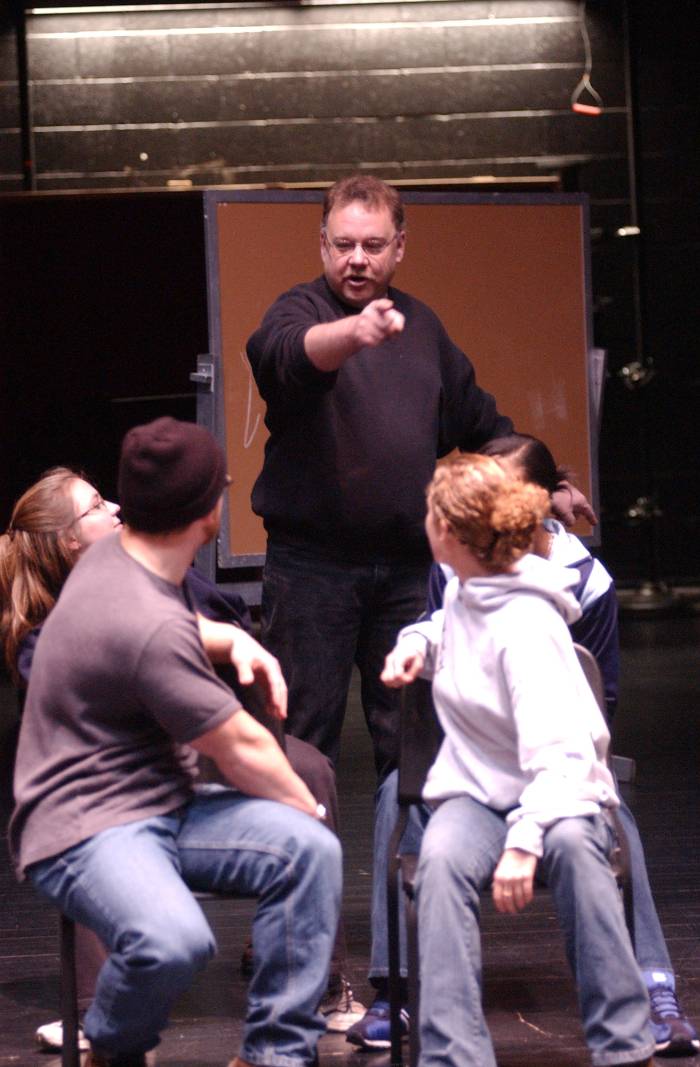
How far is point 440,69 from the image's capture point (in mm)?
8445

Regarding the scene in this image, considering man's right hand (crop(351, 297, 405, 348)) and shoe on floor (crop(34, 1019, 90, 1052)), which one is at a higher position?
man's right hand (crop(351, 297, 405, 348))

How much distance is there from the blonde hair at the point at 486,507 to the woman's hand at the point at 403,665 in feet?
0.66

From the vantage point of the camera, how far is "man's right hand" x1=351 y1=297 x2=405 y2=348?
2568mm

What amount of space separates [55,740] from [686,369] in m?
7.00

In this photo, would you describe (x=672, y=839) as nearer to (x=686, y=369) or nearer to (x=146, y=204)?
(x=146, y=204)

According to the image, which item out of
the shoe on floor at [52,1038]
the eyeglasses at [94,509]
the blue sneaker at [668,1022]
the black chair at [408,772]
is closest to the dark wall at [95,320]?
the eyeglasses at [94,509]

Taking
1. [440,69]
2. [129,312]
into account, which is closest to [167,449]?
[129,312]

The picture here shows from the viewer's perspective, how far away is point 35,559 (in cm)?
274

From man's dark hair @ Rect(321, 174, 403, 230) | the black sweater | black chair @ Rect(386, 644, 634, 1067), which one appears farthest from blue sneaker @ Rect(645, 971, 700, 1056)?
man's dark hair @ Rect(321, 174, 403, 230)

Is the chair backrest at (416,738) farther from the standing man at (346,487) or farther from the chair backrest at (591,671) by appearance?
the standing man at (346,487)

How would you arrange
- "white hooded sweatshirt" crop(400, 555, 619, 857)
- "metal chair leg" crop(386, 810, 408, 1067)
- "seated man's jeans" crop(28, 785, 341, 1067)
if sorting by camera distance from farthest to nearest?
"metal chair leg" crop(386, 810, 408, 1067) < "white hooded sweatshirt" crop(400, 555, 619, 857) < "seated man's jeans" crop(28, 785, 341, 1067)

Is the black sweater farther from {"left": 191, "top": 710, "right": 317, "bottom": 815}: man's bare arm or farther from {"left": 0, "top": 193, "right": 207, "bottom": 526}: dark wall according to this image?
{"left": 0, "top": 193, "right": 207, "bottom": 526}: dark wall

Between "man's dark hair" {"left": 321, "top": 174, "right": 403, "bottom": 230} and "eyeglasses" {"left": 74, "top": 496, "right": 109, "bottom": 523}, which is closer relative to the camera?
"eyeglasses" {"left": 74, "top": 496, "right": 109, "bottom": 523}

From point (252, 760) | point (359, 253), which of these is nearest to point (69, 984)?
point (252, 760)
